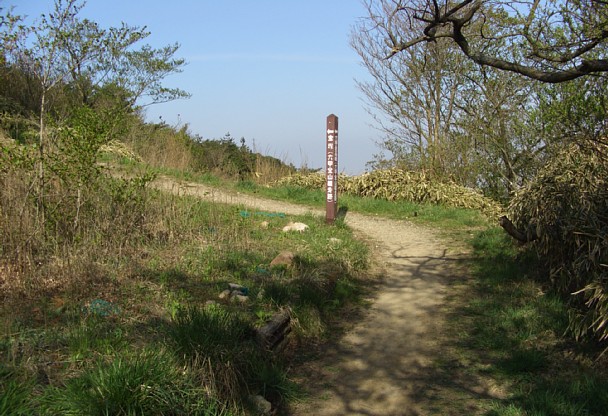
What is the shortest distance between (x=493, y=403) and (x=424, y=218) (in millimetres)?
7694

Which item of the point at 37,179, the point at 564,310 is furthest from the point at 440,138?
the point at 37,179

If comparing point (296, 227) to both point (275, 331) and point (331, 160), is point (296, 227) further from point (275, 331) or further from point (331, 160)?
point (275, 331)

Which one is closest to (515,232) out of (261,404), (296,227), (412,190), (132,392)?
(261,404)

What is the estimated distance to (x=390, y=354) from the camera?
516cm

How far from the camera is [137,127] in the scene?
56.8 ft

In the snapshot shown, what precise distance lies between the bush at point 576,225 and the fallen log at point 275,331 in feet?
7.89

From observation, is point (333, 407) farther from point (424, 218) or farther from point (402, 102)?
point (402, 102)

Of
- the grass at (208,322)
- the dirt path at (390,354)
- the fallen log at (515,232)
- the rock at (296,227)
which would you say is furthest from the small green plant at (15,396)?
the rock at (296,227)

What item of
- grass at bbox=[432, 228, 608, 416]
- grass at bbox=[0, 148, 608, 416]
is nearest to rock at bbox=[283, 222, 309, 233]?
grass at bbox=[0, 148, 608, 416]

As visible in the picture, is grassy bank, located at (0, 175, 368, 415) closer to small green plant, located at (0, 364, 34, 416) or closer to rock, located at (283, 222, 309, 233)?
small green plant, located at (0, 364, 34, 416)

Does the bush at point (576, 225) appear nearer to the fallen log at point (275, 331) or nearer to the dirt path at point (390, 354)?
the dirt path at point (390, 354)

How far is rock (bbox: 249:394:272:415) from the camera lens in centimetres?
397

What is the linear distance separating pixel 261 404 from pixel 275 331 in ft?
3.26

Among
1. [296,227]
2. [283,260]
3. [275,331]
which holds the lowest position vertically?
[275,331]
